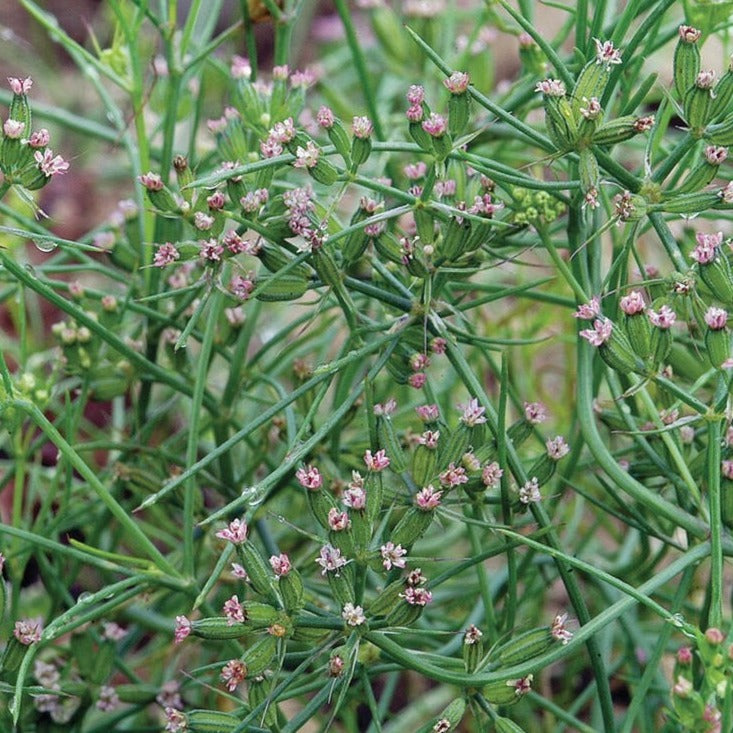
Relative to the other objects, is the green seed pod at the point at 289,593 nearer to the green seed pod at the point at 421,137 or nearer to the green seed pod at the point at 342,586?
the green seed pod at the point at 342,586

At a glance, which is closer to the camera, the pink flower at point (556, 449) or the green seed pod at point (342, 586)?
the green seed pod at point (342, 586)

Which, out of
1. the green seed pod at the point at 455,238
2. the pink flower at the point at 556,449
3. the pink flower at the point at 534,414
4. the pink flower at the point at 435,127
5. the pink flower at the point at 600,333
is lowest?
the pink flower at the point at 556,449

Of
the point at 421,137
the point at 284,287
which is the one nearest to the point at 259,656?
the point at 284,287

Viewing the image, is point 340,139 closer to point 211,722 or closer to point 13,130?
point 13,130

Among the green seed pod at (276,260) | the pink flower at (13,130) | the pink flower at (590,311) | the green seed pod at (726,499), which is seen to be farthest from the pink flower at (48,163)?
the green seed pod at (726,499)

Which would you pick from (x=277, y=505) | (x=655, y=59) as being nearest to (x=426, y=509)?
(x=277, y=505)

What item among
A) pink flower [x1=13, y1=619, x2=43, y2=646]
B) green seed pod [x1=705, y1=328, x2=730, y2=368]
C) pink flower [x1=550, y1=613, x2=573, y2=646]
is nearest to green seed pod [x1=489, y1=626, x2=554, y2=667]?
pink flower [x1=550, y1=613, x2=573, y2=646]
